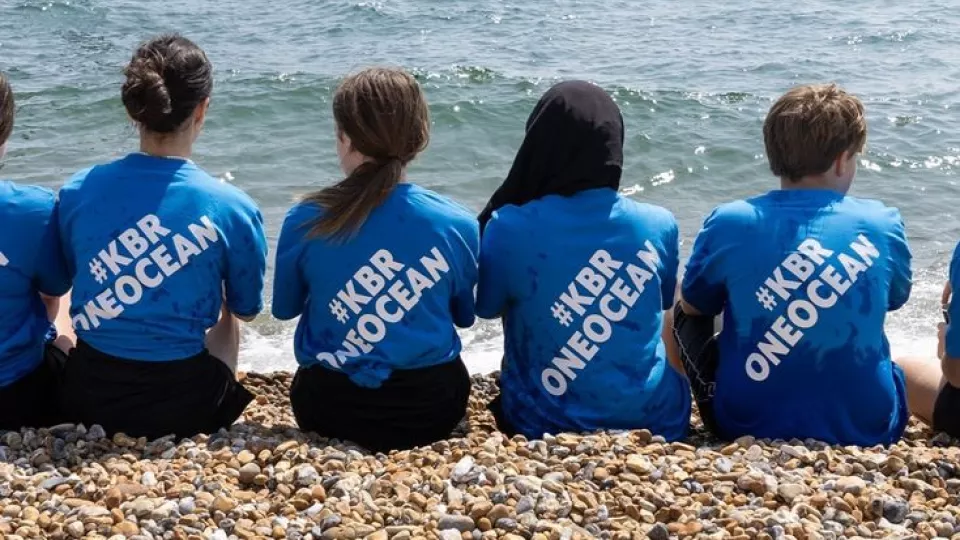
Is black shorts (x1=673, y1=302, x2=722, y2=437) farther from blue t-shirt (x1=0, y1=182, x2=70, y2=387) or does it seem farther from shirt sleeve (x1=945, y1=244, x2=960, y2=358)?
blue t-shirt (x1=0, y1=182, x2=70, y2=387)

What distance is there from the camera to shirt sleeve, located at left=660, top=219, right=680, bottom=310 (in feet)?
14.4

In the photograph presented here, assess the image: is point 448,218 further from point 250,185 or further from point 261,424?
point 250,185

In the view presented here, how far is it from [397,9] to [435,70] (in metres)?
3.78

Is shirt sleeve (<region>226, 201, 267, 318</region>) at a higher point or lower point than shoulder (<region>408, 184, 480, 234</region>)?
lower

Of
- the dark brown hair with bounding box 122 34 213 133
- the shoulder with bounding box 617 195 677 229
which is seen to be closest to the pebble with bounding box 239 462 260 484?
the dark brown hair with bounding box 122 34 213 133

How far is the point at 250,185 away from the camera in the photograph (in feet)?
32.9

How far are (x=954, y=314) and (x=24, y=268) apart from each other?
351cm

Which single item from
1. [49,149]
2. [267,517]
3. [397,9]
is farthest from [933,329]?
[397,9]

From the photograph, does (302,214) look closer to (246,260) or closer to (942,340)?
(246,260)

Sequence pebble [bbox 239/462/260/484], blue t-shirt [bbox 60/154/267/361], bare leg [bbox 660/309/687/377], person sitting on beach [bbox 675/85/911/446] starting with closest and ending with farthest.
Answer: pebble [bbox 239/462/260/484], blue t-shirt [bbox 60/154/267/361], person sitting on beach [bbox 675/85/911/446], bare leg [bbox 660/309/687/377]

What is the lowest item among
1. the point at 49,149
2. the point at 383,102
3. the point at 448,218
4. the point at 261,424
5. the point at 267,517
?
the point at 49,149

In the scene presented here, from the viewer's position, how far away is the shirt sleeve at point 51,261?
434 cm

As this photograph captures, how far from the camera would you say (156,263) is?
4176 millimetres

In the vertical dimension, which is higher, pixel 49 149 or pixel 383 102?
pixel 383 102
